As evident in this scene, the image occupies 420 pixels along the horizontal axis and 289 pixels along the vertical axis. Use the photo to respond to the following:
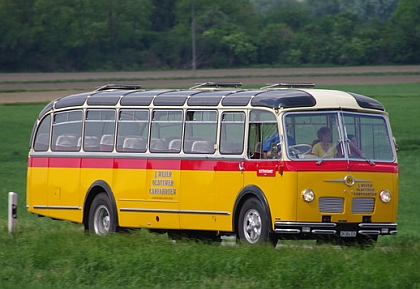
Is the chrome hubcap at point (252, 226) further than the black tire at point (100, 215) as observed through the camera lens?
No

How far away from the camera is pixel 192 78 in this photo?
65.6 metres

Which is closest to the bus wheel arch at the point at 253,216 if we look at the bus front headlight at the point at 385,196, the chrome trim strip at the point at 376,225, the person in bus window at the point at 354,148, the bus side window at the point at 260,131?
the bus side window at the point at 260,131

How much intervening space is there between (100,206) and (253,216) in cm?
→ 376

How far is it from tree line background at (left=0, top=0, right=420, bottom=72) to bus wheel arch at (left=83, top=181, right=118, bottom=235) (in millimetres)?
52242

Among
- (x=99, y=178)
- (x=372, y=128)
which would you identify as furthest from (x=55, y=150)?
(x=372, y=128)

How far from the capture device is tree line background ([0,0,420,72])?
72875 mm

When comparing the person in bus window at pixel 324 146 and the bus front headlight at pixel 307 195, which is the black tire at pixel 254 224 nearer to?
the bus front headlight at pixel 307 195

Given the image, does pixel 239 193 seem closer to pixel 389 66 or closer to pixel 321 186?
pixel 321 186

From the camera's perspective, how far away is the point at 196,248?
1402cm

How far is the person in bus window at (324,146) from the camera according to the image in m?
15.2

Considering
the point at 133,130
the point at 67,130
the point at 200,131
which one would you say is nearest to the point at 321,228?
the point at 200,131

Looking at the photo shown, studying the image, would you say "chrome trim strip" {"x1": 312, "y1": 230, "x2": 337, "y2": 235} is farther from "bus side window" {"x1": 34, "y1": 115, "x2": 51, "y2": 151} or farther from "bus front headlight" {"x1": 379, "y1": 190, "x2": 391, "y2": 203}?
"bus side window" {"x1": 34, "y1": 115, "x2": 51, "y2": 151}

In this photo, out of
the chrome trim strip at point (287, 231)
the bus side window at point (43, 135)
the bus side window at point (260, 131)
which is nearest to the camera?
the chrome trim strip at point (287, 231)

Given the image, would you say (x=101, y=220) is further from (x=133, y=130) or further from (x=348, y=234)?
(x=348, y=234)
